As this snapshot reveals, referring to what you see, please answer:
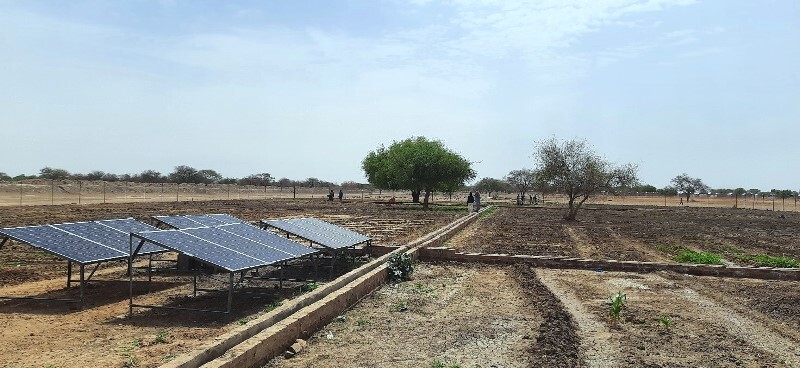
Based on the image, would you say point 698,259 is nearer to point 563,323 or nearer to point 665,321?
point 665,321

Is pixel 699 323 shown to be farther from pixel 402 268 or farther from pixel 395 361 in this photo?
pixel 402 268

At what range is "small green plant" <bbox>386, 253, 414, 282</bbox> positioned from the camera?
1277cm

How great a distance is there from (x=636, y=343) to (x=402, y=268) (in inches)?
237

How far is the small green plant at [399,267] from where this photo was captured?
12773 millimetres

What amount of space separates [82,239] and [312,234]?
4.45 metres

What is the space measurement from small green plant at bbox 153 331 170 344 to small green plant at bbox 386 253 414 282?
18.5 feet

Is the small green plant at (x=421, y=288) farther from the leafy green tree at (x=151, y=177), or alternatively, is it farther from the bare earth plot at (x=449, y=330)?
the leafy green tree at (x=151, y=177)

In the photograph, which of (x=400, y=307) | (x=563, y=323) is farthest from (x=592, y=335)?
(x=400, y=307)

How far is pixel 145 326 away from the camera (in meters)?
8.34

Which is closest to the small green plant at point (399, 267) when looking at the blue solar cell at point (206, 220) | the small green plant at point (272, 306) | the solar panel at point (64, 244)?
the small green plant at point (272, 306)

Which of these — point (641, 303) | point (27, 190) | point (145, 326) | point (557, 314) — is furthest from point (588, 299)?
point (27, 190)

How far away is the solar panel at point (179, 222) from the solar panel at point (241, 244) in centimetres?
289

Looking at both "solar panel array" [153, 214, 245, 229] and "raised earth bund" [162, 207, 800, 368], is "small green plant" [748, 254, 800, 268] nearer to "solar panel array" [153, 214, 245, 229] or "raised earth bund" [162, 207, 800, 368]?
"raised earth bund" [162, 207, 800, 368]

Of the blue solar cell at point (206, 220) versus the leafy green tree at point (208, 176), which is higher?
the leafy green tree at point (208, 176)
